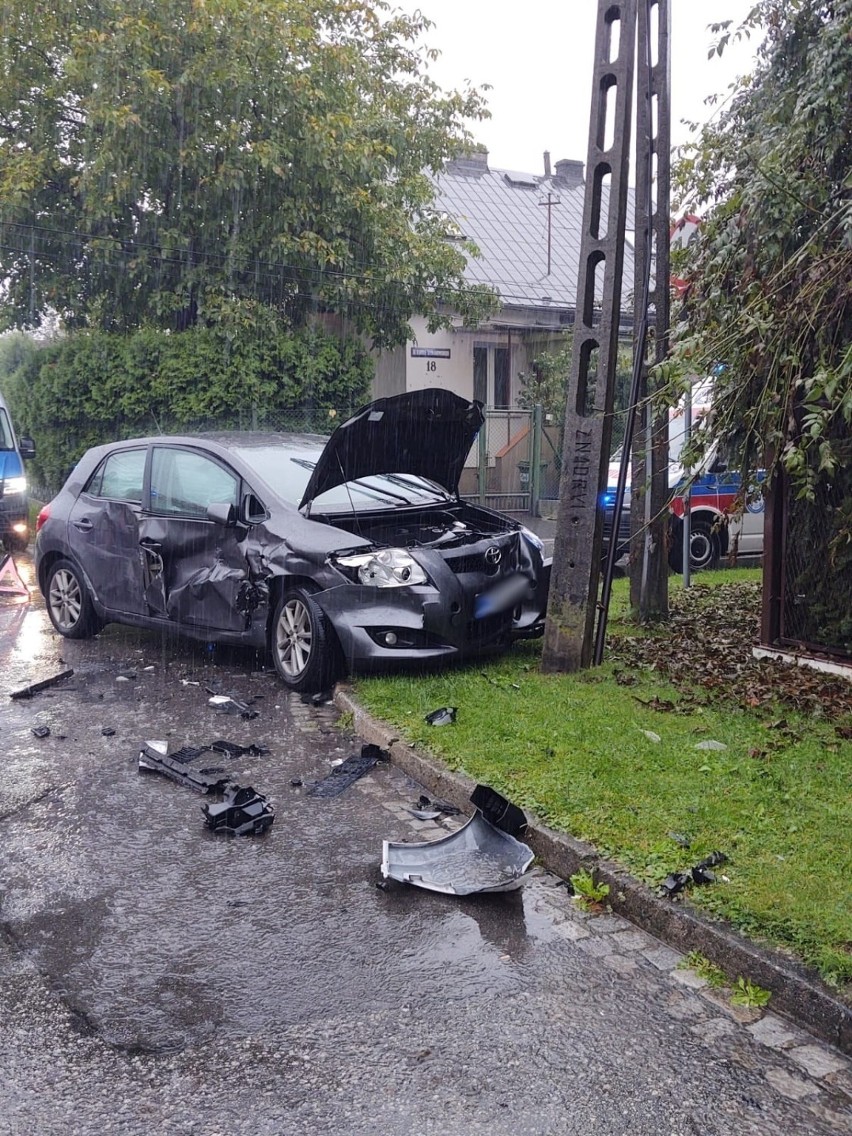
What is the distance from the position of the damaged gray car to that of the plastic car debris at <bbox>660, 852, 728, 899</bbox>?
3254mm

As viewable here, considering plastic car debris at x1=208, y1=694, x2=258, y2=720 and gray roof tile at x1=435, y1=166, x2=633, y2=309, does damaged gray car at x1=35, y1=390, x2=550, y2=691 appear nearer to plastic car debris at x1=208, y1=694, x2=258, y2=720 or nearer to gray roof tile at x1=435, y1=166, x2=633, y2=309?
plastic car debris at x1=208, y1=694, x2=258, y2=720

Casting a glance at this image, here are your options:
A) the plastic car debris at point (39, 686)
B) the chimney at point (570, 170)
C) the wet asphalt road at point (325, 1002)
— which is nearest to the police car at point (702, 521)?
the plastic car debris at point (39, 686)

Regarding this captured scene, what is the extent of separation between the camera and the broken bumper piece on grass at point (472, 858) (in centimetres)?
461

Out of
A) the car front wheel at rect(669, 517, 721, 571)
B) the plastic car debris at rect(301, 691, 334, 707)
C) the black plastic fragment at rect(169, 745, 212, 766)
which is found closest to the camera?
the black plastic fragment at rect(169, 745, 212, 766)

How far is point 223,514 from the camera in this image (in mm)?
8016

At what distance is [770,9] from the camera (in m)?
8.35

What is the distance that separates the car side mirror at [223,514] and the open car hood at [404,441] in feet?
1.76

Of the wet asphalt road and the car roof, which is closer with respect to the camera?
the wet asphalt road

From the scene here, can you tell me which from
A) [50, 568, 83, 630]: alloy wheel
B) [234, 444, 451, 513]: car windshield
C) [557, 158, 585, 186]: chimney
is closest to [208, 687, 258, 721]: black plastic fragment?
[234, 444, 451, 513]: car windshield

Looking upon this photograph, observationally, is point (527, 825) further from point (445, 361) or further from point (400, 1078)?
point (445, 361)

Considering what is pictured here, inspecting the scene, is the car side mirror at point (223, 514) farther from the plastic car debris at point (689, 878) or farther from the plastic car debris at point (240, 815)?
the plastic car debris at point (689, 878)

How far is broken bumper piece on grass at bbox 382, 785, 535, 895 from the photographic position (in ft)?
15.1

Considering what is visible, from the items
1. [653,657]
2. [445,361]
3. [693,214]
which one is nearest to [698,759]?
[653,657]

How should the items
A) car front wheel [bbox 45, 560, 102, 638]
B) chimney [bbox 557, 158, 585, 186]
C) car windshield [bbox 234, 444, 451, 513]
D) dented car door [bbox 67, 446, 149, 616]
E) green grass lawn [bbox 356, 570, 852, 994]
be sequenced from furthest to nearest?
1. chimney [bbox 557, 158, 585, 186]
2. car front wheel [bbox 45, 560, 102, 638]
3. dented car door [bbox 67, 446, 149, 616]
4. car windshield [bbox 234, 444, 451, 513]
5. green grass lawn [bbox 356, 570, 852, 994]
